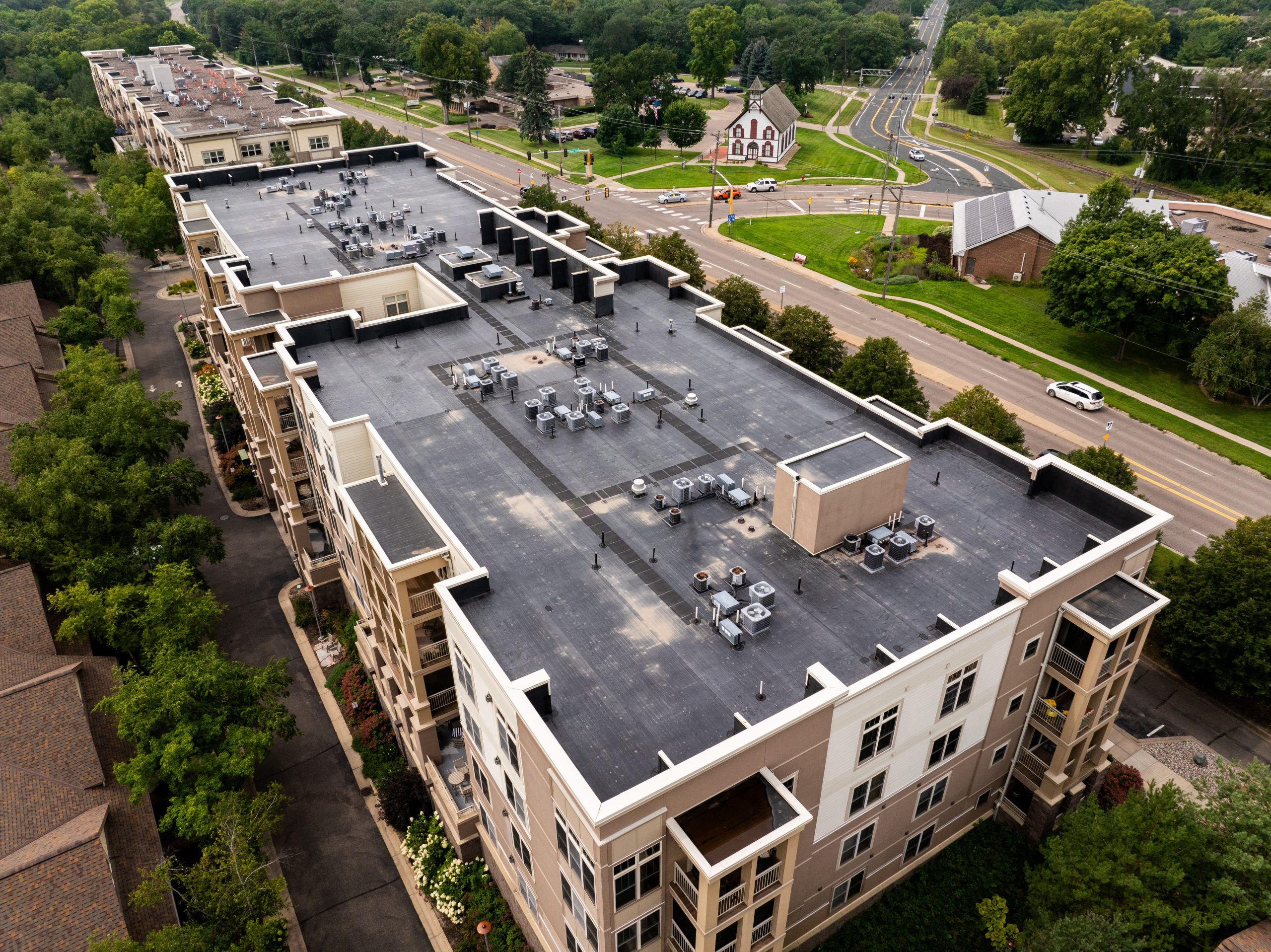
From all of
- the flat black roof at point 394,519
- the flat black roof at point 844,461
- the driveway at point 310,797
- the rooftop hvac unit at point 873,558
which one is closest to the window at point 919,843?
the rooftop hvac unit at point 873,558

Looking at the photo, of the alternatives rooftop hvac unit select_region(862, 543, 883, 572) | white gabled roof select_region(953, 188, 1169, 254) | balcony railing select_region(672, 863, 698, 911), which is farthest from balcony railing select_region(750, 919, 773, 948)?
white gabled roof select_region(953, 188, 1169, 254)

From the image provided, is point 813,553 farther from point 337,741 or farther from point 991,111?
point 991,111

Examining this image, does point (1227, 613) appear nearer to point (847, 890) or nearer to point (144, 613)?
point (847, 890)

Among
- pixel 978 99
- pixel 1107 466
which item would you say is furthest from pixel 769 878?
pixel 978 99

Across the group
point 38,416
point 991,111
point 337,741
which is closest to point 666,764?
point 337,741

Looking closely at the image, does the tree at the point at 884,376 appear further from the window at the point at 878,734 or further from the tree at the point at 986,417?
the window at the point at 878,734

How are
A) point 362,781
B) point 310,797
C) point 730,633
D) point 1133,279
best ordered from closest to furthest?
point 730,633, point 310,797, point 362,781, point 1133,279
